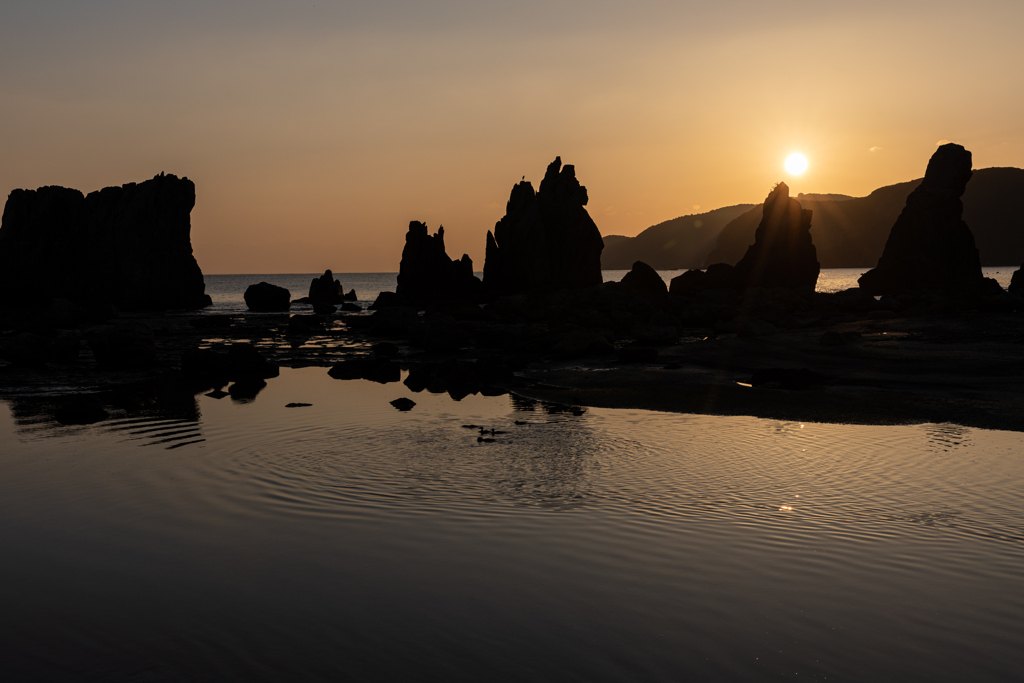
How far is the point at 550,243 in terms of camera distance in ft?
334

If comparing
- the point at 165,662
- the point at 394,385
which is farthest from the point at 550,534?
the point at 394,385

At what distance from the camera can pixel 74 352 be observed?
29359 mm

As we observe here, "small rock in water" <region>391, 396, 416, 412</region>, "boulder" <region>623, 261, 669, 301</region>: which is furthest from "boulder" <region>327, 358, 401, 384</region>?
"boulder" <region>623, 261, 669, 301</region>

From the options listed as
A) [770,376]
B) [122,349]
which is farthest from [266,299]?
[770,376]

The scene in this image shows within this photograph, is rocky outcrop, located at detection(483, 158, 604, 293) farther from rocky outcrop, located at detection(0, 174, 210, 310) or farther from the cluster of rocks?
rocky outcrop, located at detection(0, 174, 210, 310)

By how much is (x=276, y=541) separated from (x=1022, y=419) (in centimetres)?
1510

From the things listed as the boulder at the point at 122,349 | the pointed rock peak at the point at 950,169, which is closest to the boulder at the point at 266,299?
the boulder at the point at 122,349

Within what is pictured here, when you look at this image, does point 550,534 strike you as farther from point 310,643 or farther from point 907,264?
point 907,264

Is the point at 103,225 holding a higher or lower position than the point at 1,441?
higher

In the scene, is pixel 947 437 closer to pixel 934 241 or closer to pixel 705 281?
pixel 705 281

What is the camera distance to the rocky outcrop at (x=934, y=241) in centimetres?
8300

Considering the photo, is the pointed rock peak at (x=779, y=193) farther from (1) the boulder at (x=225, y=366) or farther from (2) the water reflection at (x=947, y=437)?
(2) the water reflection at (x=947, y=437)

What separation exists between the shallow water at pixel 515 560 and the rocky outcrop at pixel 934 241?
7947cm

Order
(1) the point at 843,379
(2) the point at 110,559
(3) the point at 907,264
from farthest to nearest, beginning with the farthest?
(3) the point at 907,264, (1) the point at 843,379, (2) the point at 110,559
